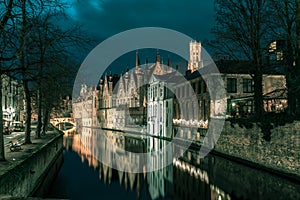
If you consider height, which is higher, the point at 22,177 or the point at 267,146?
the point at 267,146

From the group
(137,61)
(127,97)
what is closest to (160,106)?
Answer: (127,97)

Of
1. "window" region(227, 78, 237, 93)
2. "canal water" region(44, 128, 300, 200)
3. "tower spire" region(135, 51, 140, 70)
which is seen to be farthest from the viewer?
"tower spire" region(135, 51, 140, 70)

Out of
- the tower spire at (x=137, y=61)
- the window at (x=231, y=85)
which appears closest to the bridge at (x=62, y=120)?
the tower spire at (x=137, y=61)

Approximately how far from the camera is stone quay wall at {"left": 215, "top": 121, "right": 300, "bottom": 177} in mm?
15586

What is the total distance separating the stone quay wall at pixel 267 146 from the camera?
15586 millimetres

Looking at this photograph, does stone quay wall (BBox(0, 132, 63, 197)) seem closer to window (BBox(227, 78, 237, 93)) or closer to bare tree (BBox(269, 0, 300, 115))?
bare tree (BBox(269, 0, 300, 115))

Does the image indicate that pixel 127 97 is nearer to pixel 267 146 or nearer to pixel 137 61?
pixel 137 61

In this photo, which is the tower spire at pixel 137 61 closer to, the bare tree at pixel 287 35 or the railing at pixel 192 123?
the railing at pixel 192 123

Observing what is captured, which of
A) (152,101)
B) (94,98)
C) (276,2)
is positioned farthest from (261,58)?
(94,98)

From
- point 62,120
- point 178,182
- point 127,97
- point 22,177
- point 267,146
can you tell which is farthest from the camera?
point 62,120

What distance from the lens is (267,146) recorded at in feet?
59.5

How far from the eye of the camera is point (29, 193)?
12.1 meters

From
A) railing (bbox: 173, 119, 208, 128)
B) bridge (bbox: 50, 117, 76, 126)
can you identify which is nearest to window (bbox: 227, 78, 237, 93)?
railing (bbox: 173, 119, 208, 128)

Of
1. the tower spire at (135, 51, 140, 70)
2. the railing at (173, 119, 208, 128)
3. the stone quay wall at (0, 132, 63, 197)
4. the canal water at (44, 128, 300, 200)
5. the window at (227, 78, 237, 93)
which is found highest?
the tower spire at (135, 51, 140, 70)
